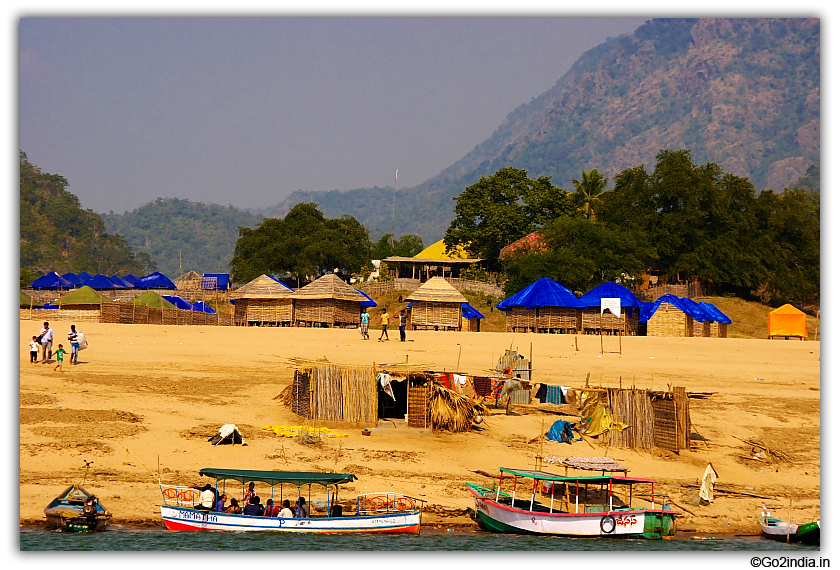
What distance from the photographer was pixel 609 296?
1698 inches

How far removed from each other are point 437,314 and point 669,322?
35.8ft

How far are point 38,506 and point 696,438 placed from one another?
13599mm

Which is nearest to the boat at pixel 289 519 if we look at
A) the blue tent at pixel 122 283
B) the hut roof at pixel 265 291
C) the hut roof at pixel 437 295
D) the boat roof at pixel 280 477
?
the boat roof at pixel 280 477

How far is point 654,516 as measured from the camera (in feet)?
49.6

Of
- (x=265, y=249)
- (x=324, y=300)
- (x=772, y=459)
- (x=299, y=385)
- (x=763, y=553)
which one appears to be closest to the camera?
(x=763, y=553)

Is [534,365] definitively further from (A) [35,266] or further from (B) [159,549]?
(A) [35,266]

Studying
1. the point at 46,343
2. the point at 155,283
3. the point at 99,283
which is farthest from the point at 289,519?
the point at 155,283

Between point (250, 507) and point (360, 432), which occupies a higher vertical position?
point (360, 432)

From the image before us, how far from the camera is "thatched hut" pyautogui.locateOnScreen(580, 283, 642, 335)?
42.3 meters

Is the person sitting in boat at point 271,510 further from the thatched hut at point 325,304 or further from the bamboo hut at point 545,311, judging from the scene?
the bamboo hut at point 545,311

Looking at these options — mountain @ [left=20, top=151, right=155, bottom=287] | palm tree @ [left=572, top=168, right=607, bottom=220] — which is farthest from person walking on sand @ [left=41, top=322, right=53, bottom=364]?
mountain @ [left=20, top=151, right=155, bottom=287]

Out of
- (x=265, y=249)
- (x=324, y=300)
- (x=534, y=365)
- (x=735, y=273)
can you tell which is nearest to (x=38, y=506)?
(x=534, y=365)

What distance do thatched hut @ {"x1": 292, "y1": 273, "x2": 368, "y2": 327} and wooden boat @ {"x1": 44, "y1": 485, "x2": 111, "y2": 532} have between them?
91.9ft

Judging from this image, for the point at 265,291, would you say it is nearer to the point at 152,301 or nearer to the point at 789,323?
the point at 152,301
